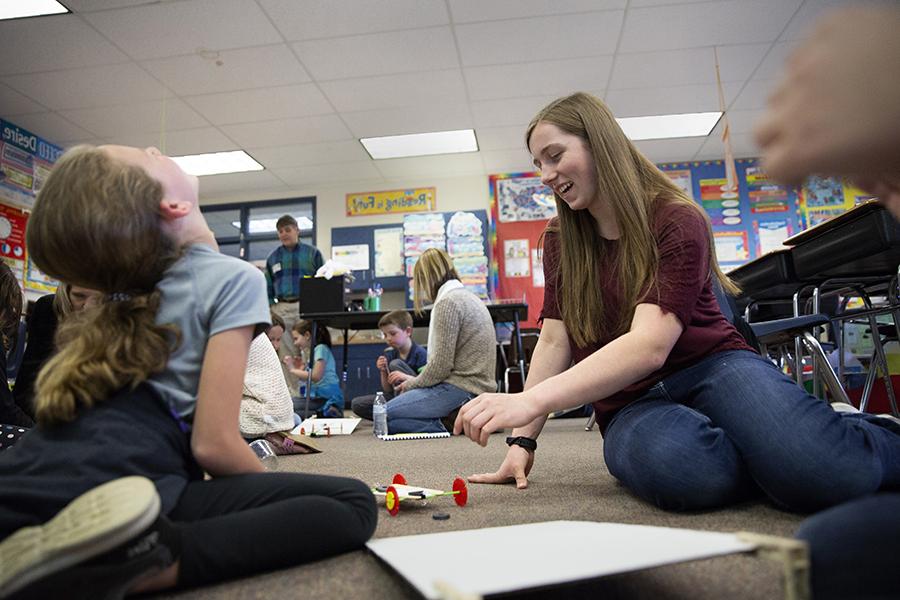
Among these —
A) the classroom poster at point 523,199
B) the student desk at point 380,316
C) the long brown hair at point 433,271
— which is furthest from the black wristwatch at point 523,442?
the classroom poster at point 523,199

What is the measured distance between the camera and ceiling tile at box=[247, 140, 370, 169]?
460 cm

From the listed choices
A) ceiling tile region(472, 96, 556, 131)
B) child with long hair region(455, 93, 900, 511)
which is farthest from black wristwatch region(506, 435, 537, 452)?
ceiling tile region(472, 96, 556, 131)

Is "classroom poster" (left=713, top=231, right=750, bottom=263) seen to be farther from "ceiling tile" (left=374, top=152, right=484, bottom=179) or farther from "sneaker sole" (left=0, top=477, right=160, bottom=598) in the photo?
"sneaker sole" (left=0, top=477, right=160, bottom=598)

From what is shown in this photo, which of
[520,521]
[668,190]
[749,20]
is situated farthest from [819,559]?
[749,20]

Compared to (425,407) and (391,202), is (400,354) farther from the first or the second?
(391,202)

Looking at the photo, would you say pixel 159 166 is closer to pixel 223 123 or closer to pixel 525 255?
pixel 223 123

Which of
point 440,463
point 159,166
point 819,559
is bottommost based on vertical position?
point 440,463

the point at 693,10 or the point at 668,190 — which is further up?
the point at 693,10

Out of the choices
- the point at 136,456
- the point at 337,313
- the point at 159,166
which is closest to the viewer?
the point at 136,456

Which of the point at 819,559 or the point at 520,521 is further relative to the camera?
the point at 520,521

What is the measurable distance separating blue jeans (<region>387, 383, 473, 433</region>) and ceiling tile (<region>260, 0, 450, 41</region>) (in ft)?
6.02

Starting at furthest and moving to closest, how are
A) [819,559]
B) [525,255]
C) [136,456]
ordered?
[525,255]
[136,456]
[819,559]

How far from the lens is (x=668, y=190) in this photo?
42.6 inches

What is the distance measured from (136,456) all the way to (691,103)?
4273 millimetres
